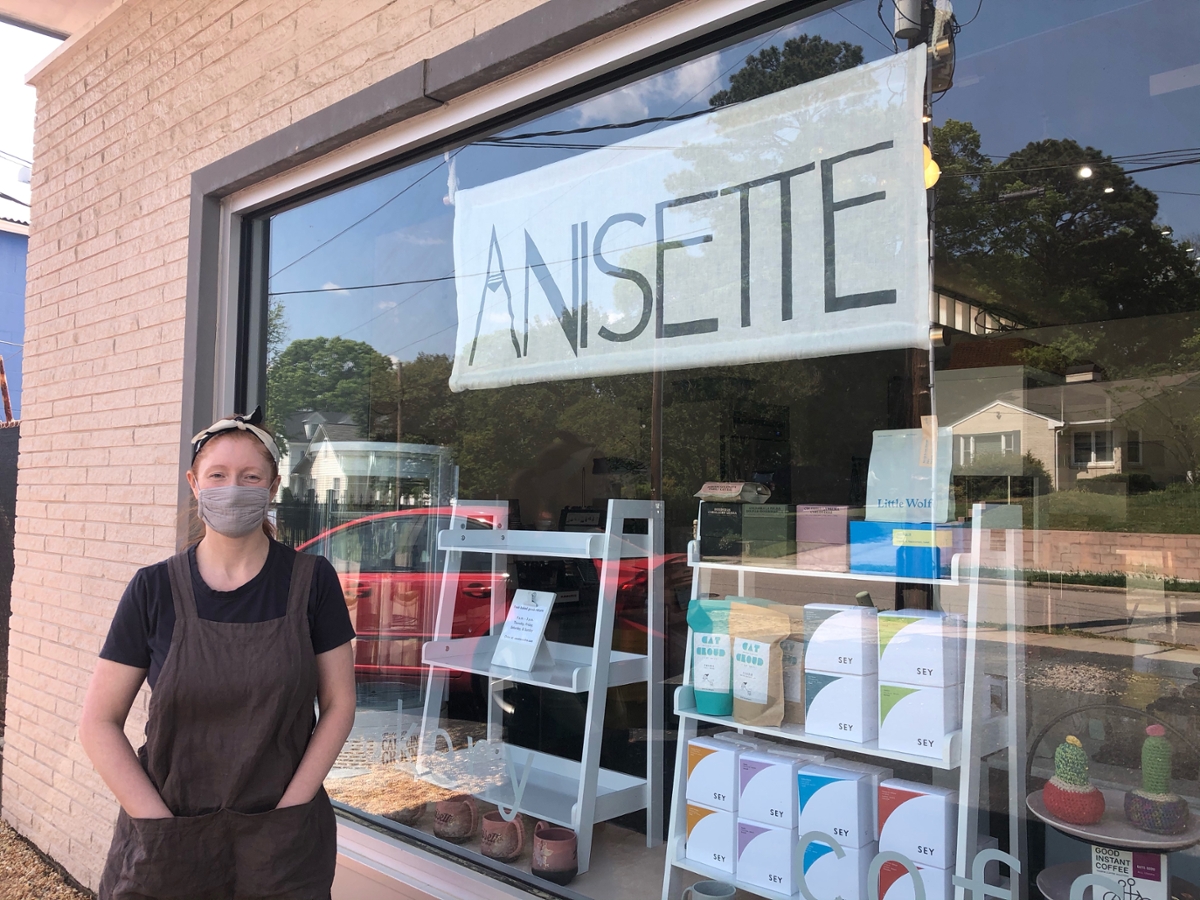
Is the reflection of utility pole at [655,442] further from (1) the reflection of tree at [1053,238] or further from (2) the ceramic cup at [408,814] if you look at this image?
(2) the ceramic cup at [408,814]

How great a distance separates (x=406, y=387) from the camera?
11.3 feet

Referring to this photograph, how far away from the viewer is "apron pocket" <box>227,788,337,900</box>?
1776 mm

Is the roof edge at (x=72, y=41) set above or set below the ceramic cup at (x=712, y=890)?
above

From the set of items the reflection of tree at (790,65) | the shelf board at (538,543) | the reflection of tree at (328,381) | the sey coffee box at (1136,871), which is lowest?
the sey coffee box at (1136,871)

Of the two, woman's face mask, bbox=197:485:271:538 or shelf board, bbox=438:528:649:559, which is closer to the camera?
woman's face mask, bbox=197:485:271:538

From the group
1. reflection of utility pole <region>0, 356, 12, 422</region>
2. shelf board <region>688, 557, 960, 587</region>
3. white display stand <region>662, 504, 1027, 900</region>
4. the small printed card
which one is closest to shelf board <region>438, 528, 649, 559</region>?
the small printed card

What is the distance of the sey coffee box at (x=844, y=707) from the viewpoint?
2.27 metres

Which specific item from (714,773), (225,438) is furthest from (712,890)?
(225,438)

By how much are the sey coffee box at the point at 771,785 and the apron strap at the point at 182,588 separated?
4.71 feet

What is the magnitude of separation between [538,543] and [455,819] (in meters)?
0.93

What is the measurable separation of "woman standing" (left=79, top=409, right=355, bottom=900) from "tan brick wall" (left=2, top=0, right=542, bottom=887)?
1732 mm

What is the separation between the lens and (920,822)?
2139mm

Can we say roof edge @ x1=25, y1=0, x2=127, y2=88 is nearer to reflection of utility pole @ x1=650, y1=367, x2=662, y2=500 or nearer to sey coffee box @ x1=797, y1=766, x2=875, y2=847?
reflection of utility pole @ x1=650, y1=367, x2=662, y2=500

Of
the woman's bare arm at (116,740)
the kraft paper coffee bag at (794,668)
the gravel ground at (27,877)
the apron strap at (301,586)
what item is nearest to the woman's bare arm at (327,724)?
the apron strap at (301,586)
